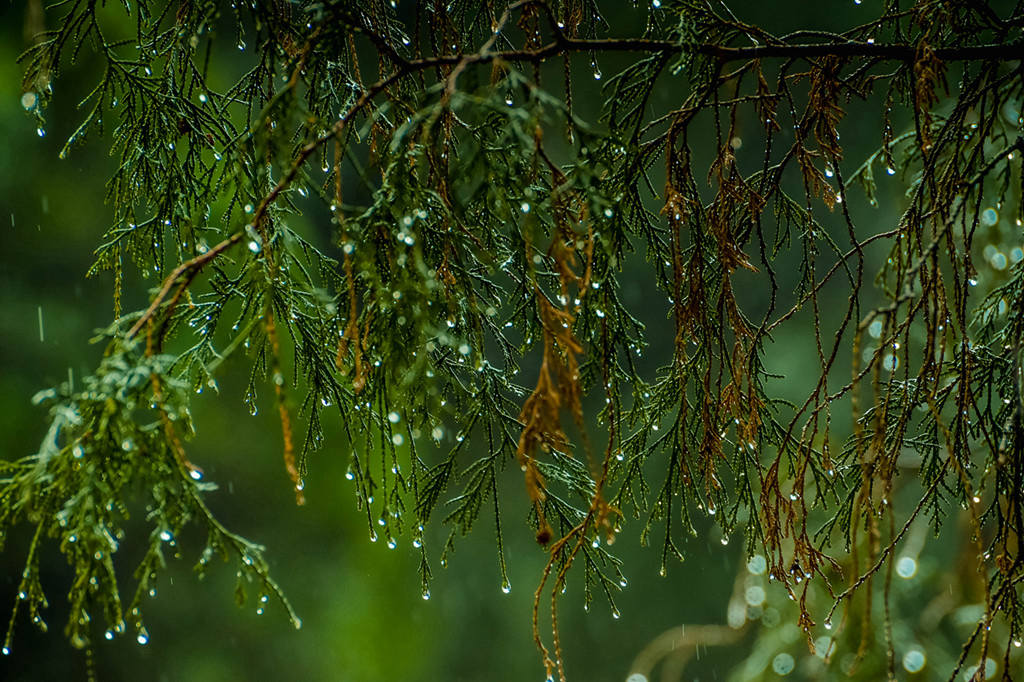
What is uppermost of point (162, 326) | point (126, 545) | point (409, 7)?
point (409, 7)

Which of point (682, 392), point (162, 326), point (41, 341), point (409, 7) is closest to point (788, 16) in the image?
point (409, 7)

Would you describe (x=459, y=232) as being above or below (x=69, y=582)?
below

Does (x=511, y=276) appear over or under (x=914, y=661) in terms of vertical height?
over

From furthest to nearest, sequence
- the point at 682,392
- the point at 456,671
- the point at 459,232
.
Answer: the point at 456,671, the point at 682,392, the point at 459,232

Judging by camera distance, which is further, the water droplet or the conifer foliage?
the water droplet

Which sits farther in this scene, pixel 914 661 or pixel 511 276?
pixel 914 661

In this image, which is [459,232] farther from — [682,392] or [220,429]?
[220,429]

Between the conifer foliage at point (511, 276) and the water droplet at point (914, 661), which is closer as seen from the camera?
the conifer foliage at point (511, 276)

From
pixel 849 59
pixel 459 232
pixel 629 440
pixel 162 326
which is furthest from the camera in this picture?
pixel 629 440

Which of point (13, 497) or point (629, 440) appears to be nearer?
point (13, 497)

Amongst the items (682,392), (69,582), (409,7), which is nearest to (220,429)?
(69,582)
